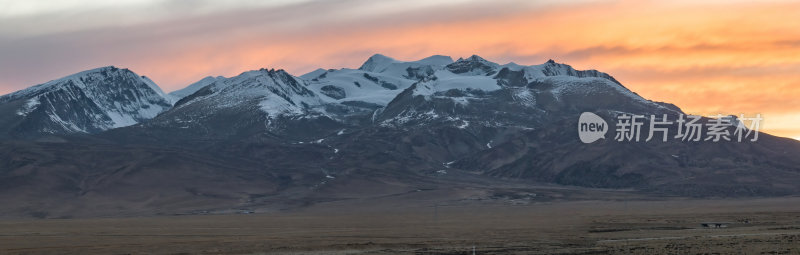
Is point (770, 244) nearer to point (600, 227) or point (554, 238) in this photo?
point (554, 238)

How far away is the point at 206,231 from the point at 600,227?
60.1 m

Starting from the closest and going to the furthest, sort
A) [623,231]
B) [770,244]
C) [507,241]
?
[770,244], [507,241], [623,231]

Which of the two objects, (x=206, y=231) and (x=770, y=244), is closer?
(x=770, y=244)

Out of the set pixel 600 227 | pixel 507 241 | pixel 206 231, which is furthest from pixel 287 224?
pixel 507 241

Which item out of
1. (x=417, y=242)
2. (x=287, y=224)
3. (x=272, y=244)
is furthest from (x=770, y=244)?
(x=287, y=224)

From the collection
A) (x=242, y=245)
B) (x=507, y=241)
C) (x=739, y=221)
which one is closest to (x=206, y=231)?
(x=242, y=245)

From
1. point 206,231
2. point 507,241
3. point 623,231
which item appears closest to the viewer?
point 507,241

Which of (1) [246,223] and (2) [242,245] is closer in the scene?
(2) [242,245]

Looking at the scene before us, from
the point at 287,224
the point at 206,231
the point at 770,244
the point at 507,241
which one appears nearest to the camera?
the point at 770,244

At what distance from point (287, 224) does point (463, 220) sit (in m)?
31.9

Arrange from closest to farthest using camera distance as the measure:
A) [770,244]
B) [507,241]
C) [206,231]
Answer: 1. [770,244]
2. [507,241]
3. [206,231]

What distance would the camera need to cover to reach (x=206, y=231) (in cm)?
16888

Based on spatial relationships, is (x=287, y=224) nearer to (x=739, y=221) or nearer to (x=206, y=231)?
(x=206, y=231)

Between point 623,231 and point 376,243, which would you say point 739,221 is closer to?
point 623,231
